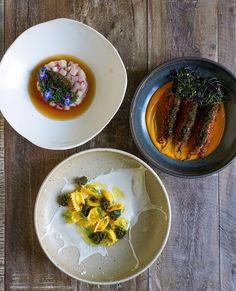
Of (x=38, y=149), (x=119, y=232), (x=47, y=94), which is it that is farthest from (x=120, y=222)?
(x=47, y=94)

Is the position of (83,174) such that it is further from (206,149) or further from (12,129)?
(206,149)

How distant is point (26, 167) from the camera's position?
185 cm

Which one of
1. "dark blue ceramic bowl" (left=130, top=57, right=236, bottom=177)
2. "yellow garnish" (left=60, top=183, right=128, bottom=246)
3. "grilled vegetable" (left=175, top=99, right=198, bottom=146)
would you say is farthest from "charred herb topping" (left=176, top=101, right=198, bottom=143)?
"yellow garnish" (left=60, top=183, right=128, bottom=246)

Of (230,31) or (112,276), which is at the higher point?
(230,31)

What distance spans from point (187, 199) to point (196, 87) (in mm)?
457

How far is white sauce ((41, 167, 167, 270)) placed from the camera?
5.97 ft

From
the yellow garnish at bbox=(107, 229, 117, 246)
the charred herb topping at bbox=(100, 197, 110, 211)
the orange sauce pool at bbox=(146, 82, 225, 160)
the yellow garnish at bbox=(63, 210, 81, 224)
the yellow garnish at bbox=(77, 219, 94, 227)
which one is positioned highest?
the orange sauce pool at bbox=(146, 82, 225, 160)

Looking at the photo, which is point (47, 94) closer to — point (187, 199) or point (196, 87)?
point (196, 87)

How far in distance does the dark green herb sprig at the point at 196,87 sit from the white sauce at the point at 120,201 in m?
0.35

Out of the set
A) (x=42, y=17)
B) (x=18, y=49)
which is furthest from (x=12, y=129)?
(x=42, y=17)

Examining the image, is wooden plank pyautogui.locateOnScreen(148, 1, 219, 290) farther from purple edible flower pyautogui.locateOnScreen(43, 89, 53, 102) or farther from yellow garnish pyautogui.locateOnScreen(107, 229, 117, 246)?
purple edible flower pyautogui.locateOnScreen(43, 89, 53, 102)

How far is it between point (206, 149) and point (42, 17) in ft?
2.79

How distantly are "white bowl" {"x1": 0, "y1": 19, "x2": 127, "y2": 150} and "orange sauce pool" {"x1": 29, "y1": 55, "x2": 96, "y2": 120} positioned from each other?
17 mm

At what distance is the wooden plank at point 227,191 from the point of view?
6.06 ft
